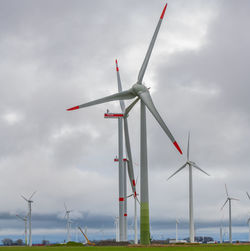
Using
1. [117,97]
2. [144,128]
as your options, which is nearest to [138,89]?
[117,97]

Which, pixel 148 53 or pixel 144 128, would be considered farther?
pixel 148 53

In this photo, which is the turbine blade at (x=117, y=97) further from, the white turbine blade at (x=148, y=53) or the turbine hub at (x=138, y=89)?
the white turbine blade at (x=148, y=53)

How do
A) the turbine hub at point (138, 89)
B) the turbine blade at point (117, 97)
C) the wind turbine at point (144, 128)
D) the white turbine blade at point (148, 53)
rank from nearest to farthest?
the wind turbine at point (144, 128), the turbine hub at point (138, 89), the turbine blade at point (117, 97), the white turbine blade at point (148, 53)

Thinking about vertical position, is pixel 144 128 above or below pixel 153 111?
below

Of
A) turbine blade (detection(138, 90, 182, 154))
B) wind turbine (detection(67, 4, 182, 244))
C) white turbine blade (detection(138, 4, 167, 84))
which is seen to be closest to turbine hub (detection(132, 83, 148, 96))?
wind turbine (detection(67, 4, 182, 244))

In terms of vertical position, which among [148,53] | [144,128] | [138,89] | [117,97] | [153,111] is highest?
[148,53]

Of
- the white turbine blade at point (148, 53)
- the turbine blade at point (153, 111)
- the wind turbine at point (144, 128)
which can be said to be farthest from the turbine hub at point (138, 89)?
the white turbine blade at point (148, 53)

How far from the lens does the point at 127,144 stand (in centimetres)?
6788

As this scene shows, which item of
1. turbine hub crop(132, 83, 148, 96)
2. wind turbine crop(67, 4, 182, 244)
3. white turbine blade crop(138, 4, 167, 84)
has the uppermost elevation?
white turbine blade crop(138, 4, 167, 84)

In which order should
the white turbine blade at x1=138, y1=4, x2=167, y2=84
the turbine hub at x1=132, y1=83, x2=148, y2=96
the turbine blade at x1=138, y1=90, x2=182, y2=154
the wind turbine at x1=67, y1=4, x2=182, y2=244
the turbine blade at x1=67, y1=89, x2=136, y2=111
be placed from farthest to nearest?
1. the white turbine blade at x1=138, y1=4, x2=167, y2=84
2. the turbine blade at x1=67, y1=89, x2=136, y2=111
3. the turbine hub at x1=132, y1=83, x2=148, y2=96
4. the wind turbine at x1=67, y1=4, x2=182, y2=244
5. the turbine blade at x1=138, y1=90, x2=182, y2=154

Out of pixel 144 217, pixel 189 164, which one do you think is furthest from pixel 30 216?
pixel 144 217

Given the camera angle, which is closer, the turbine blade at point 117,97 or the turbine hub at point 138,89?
the turbine hub at point 138,89

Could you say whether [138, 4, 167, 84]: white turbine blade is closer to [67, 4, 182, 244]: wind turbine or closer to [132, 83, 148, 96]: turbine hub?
[67, 4, 182, 244]: wind turbine

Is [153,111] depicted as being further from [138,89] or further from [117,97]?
[117,97]
